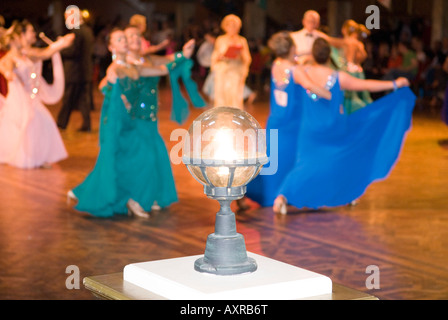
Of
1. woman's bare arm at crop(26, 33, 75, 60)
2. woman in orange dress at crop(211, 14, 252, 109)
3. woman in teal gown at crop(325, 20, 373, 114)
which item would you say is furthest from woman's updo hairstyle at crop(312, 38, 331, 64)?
woman in orange dress at crop(211, 14, 252, 109)

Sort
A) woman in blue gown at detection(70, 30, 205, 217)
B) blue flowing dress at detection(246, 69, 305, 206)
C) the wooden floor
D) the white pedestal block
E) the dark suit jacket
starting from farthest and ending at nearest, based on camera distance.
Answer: the dark suit jacket, blue flowing dress at detection(246, 69, 305, 206), woman in blue gown at detection(70, 30, 205, 217), the wooden floor, the white pedestal block

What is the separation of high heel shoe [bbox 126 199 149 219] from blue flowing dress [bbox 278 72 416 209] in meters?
1.16

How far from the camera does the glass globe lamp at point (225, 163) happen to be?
2418 mm

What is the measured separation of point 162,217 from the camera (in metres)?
7.00

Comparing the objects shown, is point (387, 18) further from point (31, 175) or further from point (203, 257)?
point (203, 257)

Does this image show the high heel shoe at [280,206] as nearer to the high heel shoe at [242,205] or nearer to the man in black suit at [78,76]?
the high heel shoe at [242,205]

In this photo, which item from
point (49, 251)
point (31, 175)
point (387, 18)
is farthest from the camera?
point (387, 18)

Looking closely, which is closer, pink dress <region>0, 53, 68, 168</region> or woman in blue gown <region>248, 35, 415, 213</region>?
woman in blue gown <region>248, 35, 415, 213</region>

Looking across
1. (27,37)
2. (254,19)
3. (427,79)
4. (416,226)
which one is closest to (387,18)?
(254,19)

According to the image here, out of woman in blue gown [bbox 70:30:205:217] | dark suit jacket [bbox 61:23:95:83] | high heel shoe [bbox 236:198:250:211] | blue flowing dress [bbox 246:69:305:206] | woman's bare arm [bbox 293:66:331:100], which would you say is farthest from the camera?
dark suit jacket [bbox 61:23:95:83]

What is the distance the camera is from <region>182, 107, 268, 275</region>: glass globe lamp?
2.42 meters

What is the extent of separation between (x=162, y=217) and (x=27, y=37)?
3469 mm

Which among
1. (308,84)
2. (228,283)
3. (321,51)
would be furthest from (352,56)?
(228,283)

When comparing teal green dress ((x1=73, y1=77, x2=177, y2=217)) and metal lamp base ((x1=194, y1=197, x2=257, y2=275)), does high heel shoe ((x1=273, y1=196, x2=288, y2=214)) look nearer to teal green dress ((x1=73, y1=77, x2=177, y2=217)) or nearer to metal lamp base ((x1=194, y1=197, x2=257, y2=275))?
teal green dress ((x1=73, y1=77, x2=177, y2=217))
